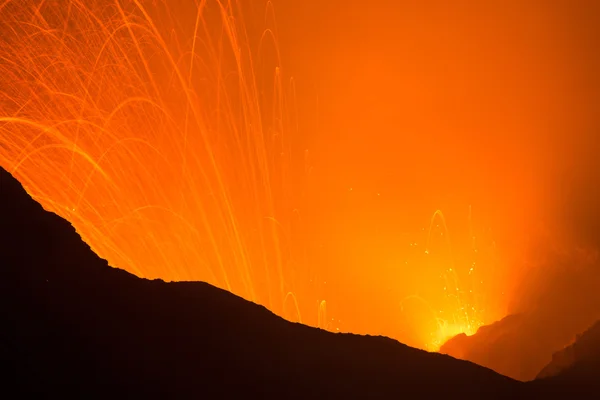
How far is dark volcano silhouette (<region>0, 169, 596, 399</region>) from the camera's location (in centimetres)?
598

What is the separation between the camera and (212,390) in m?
6.42

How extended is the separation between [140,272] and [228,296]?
573 inches

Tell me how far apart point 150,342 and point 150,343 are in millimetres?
12

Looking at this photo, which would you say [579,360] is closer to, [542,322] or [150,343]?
[150,343]

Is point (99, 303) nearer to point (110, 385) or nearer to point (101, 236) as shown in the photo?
point (110, 385)

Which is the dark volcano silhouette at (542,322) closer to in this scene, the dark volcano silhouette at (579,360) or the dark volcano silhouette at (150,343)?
the dark volcano silhouette at (579,360)

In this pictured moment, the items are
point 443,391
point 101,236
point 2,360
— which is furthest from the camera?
point 101,236

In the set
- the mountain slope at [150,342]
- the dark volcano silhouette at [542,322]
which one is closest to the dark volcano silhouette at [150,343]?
the mountain slope at [150,342]

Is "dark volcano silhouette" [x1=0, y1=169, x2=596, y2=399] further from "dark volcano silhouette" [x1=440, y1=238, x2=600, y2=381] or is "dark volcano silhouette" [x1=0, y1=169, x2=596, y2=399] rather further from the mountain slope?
"dark volcano silhouette" [x1=440, y1=238, x2=600, y2=381]

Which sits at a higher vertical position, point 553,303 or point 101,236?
point 553,303

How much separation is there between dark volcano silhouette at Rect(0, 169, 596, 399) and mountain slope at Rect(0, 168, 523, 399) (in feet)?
0.04

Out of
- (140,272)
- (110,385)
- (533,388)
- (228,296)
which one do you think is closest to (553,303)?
(140,272)

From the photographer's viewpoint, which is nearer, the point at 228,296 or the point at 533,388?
the point at 228,296

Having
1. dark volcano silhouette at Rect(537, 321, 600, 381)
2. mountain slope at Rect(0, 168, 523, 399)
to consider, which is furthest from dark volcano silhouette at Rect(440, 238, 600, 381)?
mountain slope at Rect(0, 168, 523, 399)
